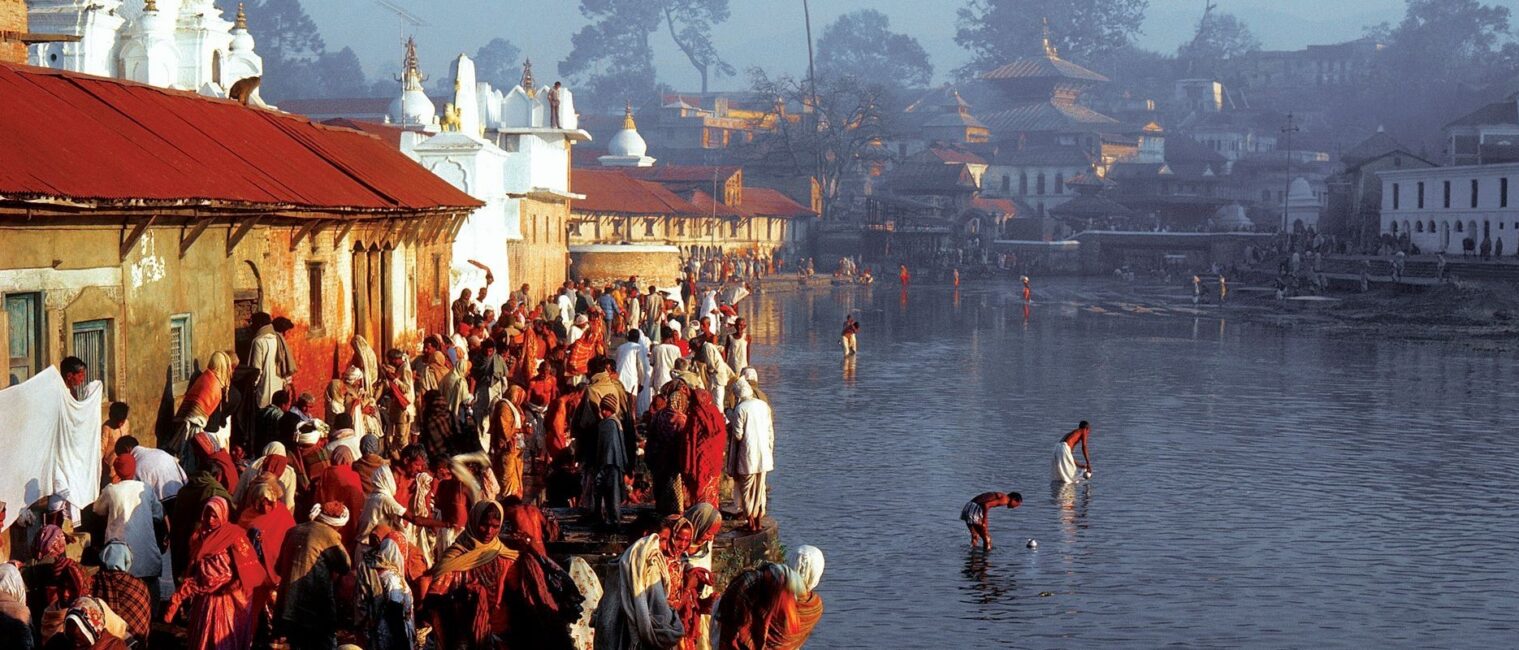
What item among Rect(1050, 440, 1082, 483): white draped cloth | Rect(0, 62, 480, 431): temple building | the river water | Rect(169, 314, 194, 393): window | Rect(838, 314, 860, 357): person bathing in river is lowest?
the river water

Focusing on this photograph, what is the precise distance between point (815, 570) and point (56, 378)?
5.40 m

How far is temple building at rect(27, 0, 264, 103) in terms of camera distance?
121 feet

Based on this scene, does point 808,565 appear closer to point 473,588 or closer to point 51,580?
point 473,588

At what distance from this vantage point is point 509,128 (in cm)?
4709

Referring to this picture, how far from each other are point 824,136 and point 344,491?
96563 millimetres

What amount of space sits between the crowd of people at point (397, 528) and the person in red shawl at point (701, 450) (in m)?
0.02

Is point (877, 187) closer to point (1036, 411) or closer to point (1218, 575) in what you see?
point (1036, 411)

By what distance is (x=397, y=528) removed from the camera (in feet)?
35.6

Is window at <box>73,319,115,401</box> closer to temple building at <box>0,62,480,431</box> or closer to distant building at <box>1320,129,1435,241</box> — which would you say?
temple building at <box>0,62,480,431</box>

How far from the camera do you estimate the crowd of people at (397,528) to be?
9.37m

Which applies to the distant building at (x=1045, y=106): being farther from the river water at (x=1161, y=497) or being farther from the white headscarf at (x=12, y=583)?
the white headscarf at (x=12, y=583)

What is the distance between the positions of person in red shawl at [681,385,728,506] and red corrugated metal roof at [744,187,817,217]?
70674mm

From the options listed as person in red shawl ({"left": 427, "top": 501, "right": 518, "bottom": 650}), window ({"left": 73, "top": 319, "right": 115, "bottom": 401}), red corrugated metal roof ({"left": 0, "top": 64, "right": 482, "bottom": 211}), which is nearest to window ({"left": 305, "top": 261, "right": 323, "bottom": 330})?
red corrugated metal roof ({"left": 0, "top": 64, "right": 482, "bottom": 211})

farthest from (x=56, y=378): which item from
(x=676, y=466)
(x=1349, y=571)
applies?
(x=1349, y=571)
